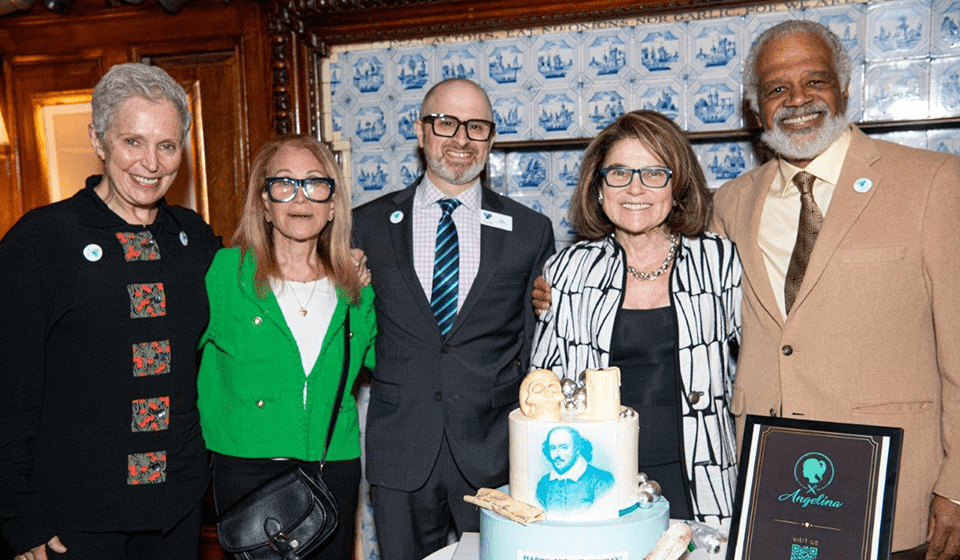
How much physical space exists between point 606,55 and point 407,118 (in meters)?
0.99

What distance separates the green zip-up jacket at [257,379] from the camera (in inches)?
99.0

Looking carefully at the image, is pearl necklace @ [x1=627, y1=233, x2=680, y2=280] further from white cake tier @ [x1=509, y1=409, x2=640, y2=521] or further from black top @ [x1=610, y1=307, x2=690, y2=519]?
white cake tier @ [x1=509, y1=409, x2=640, y2=521]

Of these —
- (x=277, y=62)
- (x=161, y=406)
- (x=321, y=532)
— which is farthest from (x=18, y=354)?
(x=277, y=62)

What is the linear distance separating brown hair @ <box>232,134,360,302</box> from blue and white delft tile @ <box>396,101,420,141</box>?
45.8 inches

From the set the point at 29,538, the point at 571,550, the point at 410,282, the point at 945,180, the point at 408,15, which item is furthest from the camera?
the point at 408,15

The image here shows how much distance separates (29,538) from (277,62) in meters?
2.44

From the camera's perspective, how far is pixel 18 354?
2.14 meters

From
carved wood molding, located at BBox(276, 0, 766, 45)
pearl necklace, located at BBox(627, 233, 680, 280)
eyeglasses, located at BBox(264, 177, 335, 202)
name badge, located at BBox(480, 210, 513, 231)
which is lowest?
pearl necklace, located at BBox(627, 233, 680, 280)

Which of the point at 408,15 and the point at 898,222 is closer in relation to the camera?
the point at 898,222

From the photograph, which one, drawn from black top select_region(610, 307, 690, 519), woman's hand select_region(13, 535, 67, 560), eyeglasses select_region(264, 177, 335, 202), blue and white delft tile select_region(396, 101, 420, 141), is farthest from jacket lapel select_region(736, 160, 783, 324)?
woman's hand select_region(13, 535, 67, 560)

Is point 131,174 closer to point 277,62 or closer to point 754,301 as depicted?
point 277,62

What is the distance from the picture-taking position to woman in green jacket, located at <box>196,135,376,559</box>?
2523mm

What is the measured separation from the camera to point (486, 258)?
293 cm

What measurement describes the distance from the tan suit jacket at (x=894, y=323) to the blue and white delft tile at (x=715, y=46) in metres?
1.24
